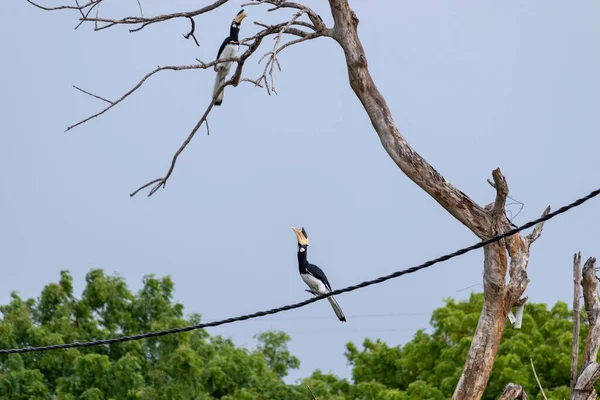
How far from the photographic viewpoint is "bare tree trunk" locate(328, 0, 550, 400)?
8.11m

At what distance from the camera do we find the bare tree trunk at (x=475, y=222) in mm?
8109

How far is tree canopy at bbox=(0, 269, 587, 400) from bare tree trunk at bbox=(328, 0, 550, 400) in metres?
9.85

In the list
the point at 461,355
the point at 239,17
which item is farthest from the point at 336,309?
the point at 461,355

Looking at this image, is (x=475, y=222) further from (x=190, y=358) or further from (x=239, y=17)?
(x=190, y=358)

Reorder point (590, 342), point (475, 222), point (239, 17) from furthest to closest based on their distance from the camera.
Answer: point (239, 17), point (590, 342), point (475, 222)

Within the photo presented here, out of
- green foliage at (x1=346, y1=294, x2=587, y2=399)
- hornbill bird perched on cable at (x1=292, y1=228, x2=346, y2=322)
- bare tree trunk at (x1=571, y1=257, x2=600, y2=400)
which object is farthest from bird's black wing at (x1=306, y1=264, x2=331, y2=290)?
green foliage at (x1=346, y1=294, x2=587, y2=399)

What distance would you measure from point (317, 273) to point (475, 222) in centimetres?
197

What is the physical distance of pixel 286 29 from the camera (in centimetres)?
839

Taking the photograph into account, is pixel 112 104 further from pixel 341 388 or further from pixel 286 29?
pixel 341 388

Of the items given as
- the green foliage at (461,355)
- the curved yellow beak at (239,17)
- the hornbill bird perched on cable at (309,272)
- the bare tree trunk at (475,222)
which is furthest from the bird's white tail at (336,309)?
the green foliage at (461,355)

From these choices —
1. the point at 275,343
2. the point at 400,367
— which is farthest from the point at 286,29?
the point at 275,343

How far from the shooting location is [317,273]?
9789 mm

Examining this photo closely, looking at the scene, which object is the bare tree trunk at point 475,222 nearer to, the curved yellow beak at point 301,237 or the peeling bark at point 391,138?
the peeling bark at point 391,138

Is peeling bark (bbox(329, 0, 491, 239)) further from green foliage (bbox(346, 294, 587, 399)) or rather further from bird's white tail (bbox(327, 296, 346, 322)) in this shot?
green foliage (bbox(346, 294, 587, 399))
